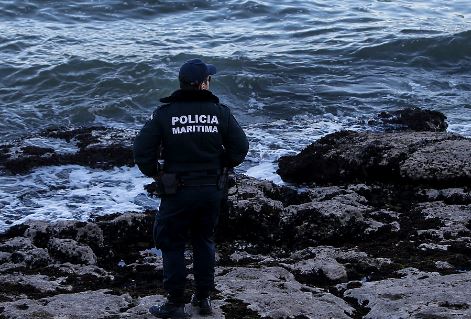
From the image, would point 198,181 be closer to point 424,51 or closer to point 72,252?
point 72,252

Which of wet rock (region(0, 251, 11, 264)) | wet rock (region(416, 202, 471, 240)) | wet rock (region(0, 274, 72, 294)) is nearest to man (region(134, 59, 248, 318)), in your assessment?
wet rock (region(0, 274, 72, 294))

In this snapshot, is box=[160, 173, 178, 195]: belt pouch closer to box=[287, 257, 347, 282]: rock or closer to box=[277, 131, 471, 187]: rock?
box=[287, 257, 347, 282]: rock

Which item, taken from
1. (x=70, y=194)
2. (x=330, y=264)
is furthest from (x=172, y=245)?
(x=70, y=194)

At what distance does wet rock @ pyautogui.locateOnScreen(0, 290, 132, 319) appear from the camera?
6508mm

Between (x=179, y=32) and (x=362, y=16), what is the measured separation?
278 inches

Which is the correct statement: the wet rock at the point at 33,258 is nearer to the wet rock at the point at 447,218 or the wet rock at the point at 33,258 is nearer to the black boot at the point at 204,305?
the black boot at the point at 204,305

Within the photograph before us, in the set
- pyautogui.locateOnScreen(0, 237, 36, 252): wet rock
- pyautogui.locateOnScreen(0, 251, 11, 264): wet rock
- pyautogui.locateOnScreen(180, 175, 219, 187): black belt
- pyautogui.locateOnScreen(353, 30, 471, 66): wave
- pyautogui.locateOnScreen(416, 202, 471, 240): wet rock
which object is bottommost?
pyautogui.locateOnScreen(0, 251, 11, 264): wet rock

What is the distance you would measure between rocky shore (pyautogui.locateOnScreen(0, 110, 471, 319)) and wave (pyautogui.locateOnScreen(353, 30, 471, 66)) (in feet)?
34.6

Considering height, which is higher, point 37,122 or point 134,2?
point 134,2

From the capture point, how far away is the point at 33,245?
8.66 meters

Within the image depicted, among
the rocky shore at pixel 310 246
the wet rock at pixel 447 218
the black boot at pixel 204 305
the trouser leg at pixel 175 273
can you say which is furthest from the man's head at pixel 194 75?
the wet rock at pixel 447 218

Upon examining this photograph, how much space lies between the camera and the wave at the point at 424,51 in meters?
21.7

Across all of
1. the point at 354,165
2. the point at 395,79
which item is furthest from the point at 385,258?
the point at 395,79

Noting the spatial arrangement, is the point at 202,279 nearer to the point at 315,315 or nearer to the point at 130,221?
the point at 315,315
